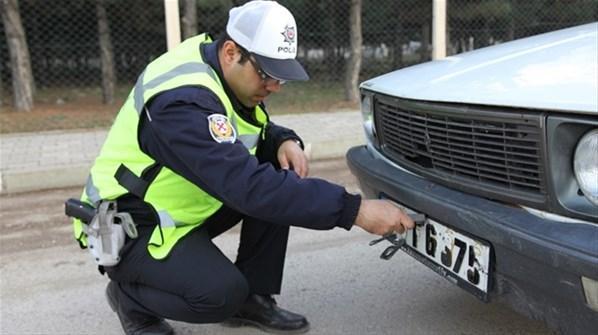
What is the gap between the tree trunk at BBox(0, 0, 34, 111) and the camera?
32.7 feet

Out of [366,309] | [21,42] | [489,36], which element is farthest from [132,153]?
[489,36]

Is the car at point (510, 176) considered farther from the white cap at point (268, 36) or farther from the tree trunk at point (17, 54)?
the tree trunk at point (17, 54)

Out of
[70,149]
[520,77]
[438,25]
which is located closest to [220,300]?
[520,77]

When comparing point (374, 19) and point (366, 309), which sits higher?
point (374, 19)

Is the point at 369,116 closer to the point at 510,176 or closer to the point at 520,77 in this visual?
the point at 520,77

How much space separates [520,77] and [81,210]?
1.69 metres

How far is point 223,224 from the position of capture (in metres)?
2.90

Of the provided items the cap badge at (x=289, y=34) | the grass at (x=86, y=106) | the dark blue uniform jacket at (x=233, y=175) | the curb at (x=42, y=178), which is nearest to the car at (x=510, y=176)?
the dark blue uniform jacket at (x=233, y=175)

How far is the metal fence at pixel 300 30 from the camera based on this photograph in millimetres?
12094

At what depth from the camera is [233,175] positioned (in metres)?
Answer: 2.21

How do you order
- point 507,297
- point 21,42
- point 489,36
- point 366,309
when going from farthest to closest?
point 489,36, point 21,42, point 366,309, point 507,297

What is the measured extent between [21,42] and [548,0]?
9.32m

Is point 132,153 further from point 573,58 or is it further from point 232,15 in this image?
point 573,58

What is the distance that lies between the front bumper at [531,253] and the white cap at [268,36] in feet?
2.19
